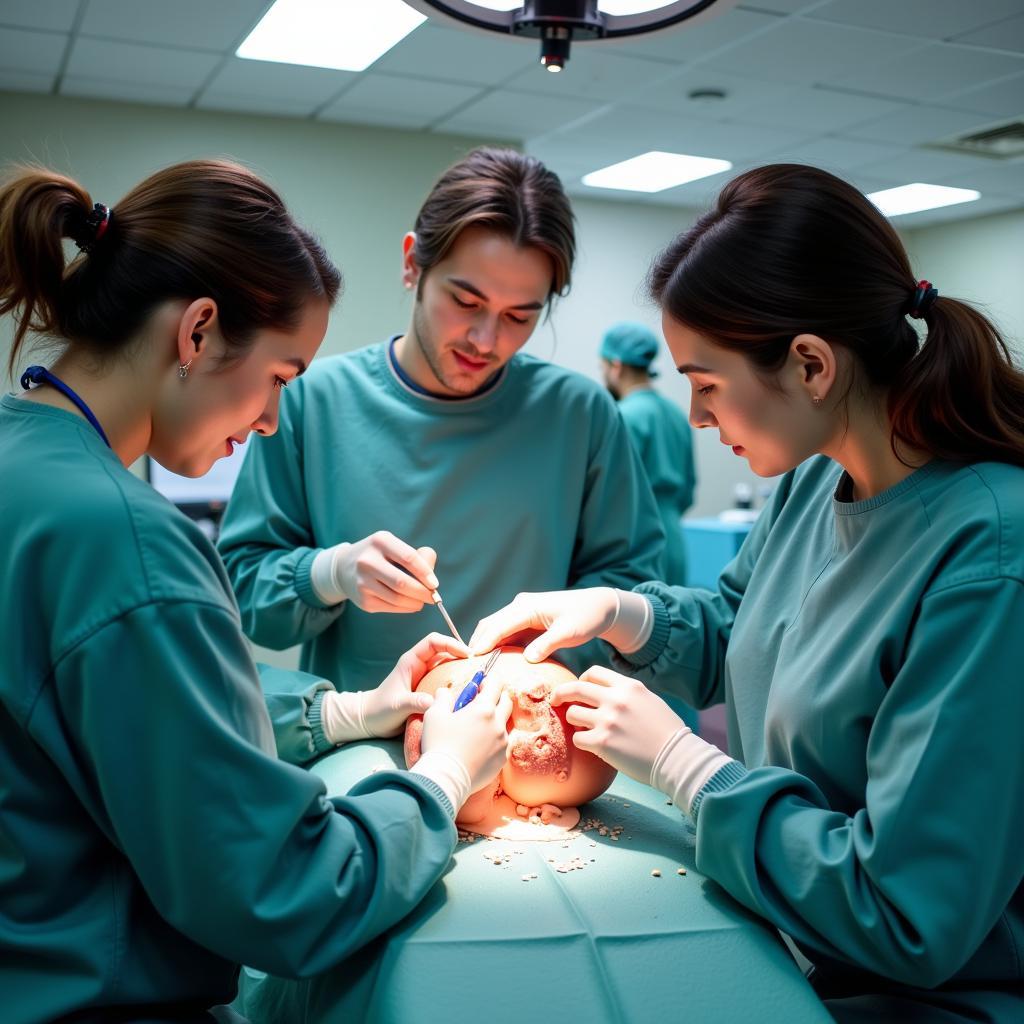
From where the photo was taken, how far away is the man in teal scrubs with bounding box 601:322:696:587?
527 centimetres

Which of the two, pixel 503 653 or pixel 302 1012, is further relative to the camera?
pixel 503 653

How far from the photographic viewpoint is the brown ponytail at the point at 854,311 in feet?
4.49

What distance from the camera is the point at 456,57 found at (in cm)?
449

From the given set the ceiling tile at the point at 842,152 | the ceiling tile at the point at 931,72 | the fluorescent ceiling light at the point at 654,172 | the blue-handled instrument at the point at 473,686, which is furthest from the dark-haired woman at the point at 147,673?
the fluorescent ceiling light at the point at 654,172

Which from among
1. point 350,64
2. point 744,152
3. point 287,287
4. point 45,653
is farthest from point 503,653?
point 744,152

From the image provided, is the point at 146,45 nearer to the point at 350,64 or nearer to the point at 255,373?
the point at 350,64

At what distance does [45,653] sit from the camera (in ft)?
3.57

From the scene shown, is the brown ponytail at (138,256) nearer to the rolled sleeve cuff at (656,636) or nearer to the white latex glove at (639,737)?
the white latex glove at (639,737)

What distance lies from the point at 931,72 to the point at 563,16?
152 inches

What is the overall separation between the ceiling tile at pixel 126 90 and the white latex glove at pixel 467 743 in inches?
172

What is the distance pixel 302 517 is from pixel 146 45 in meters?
3.10

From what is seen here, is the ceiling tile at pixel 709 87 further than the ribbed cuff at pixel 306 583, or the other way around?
the ceiling tile at pixel 709 87

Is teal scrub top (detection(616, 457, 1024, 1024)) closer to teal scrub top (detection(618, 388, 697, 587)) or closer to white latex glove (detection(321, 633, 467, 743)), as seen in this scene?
white latex glove (detection(321, 633, 467, 743))

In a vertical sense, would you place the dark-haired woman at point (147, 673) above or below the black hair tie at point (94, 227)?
below
